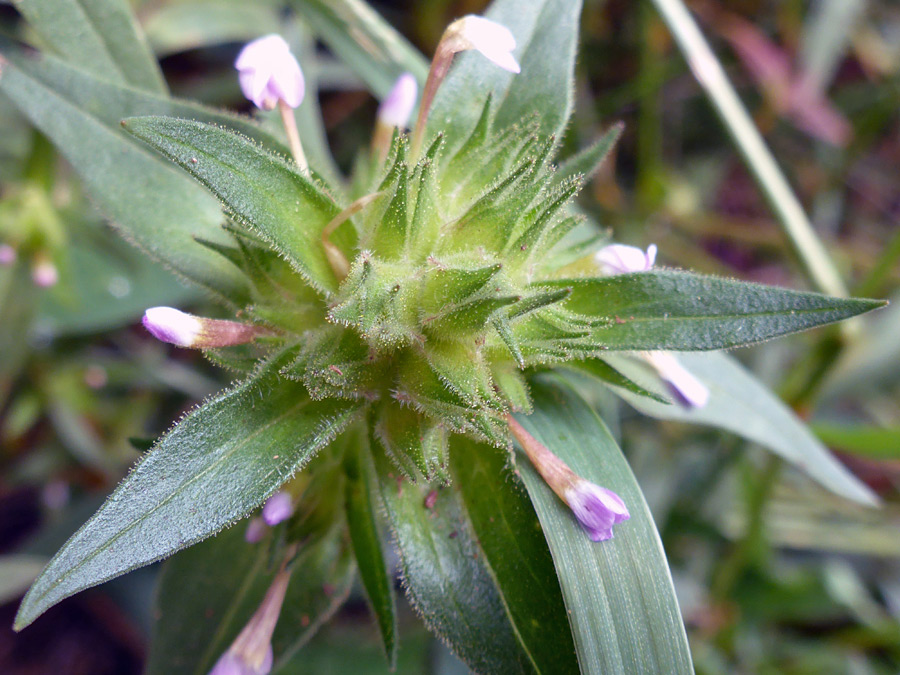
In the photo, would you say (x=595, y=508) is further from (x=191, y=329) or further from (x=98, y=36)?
(x=98, y=36)

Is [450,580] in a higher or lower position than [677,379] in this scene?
lower

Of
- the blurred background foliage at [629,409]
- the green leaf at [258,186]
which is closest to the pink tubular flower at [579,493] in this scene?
the green leaf at [258,186]

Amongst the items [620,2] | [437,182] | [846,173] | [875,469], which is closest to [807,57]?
[846,173]

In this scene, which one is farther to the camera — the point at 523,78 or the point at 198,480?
the point at 523,78

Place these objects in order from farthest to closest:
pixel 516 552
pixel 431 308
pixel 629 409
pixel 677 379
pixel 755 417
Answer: pixel 629 409 < pixel 755 417 < pixel 677 379 < pixel 516 552 < pixel 431 308

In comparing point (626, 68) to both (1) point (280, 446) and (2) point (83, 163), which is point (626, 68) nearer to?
(2) point (83, 163)

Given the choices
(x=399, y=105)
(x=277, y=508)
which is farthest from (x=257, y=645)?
(x=399, y=105)
